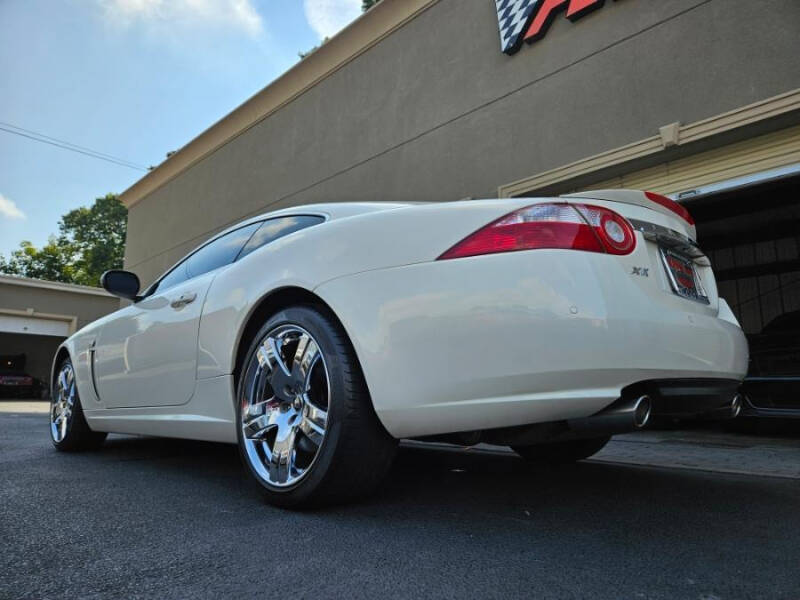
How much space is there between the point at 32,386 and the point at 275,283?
81.2ft

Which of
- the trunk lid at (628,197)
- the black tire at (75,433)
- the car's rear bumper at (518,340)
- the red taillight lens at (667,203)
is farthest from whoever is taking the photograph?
the black tire at (75,433)

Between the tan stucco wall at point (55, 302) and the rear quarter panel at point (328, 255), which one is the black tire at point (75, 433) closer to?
the rear quarter panel at point (328, 255)

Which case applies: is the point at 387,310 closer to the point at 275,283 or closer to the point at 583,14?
the point at 275,283

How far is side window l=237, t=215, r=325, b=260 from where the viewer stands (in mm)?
2531

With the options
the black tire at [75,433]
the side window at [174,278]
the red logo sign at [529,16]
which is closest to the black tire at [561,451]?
the side window at [174,278]

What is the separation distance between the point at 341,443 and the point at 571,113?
5784 millimetres

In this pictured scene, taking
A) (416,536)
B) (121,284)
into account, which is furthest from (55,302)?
(416,536)

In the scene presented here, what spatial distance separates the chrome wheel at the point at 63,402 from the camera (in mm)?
3980

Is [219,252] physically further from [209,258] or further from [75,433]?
[75,433]

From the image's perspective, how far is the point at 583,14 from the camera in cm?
646

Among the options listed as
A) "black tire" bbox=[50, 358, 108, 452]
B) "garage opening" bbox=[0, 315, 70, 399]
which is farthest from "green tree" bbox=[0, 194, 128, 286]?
"black tire" bbox=[50, 358, 108, 452]

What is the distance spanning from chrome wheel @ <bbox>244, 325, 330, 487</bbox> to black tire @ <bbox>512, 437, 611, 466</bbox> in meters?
1.41

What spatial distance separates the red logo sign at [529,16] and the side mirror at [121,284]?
18.5 feet

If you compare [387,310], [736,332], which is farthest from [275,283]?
[736,332]
